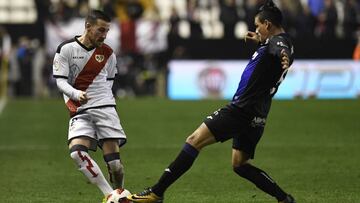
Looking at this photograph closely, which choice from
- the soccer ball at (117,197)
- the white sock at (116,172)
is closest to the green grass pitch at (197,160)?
the white sock at (116,172)

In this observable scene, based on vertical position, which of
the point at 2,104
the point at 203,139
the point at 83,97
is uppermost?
the point at 83,97

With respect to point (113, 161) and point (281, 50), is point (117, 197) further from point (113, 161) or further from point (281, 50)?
point (281, 50)

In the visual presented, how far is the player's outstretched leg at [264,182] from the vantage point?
33.0 ft

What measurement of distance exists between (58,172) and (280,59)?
5307 millimetres

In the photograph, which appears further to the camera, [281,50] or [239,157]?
[239,157]

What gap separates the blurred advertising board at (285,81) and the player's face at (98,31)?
61.9 feet

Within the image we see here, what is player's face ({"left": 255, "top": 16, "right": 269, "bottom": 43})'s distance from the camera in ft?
32.3

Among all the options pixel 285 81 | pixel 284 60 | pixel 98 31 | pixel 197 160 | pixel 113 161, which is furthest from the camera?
pixel 285 81

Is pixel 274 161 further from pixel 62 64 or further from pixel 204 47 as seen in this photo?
pixel 204 47

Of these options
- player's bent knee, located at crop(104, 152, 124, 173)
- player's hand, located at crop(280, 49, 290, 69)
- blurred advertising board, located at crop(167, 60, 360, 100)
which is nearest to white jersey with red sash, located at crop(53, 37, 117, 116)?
player's bent knee, located at crop(104, 152, 124, 173)

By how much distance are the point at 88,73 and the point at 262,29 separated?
1.93 m

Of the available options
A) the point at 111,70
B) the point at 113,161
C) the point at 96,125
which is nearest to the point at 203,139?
the point at 113,161

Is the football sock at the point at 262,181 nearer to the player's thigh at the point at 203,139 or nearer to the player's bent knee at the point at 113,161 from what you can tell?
the player's thigh at the point at 203,139

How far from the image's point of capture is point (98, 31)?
10117 mm
